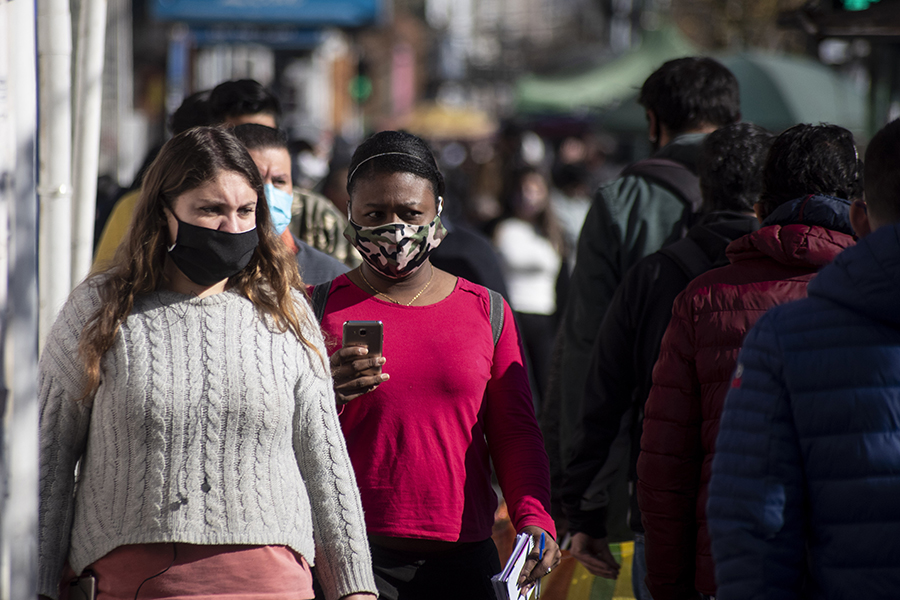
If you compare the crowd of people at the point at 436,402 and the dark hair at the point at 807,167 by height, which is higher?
the dark hair at the point at 807,167

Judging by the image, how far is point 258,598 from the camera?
8.45 feet

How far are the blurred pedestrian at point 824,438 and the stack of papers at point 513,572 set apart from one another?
1.92 feet

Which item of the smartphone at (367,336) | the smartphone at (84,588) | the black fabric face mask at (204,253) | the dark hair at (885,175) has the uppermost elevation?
the dark hair at (885,175)

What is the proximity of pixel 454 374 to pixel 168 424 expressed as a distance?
2.67 ft

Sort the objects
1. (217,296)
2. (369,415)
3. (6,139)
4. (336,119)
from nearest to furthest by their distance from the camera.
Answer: (6,139)
(217,296)
(369,415)
(336,119)

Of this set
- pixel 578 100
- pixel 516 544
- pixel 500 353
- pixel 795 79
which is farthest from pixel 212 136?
pixel 578 100

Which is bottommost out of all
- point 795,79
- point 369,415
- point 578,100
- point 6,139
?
point 369,415

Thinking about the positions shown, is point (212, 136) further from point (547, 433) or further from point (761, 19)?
point (761, 19)

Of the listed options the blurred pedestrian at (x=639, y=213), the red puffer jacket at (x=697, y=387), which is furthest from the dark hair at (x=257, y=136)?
the red puffer jacket at (x=697, y=387)

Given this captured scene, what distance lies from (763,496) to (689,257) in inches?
54.5

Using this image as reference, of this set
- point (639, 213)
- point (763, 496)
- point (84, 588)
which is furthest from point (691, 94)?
point (84, 588)

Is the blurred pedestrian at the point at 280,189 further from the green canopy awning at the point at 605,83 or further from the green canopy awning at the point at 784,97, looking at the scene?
the green canopy awning at the point at 605,83

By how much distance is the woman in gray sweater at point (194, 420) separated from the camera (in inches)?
101

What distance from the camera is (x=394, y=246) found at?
3.04 m
